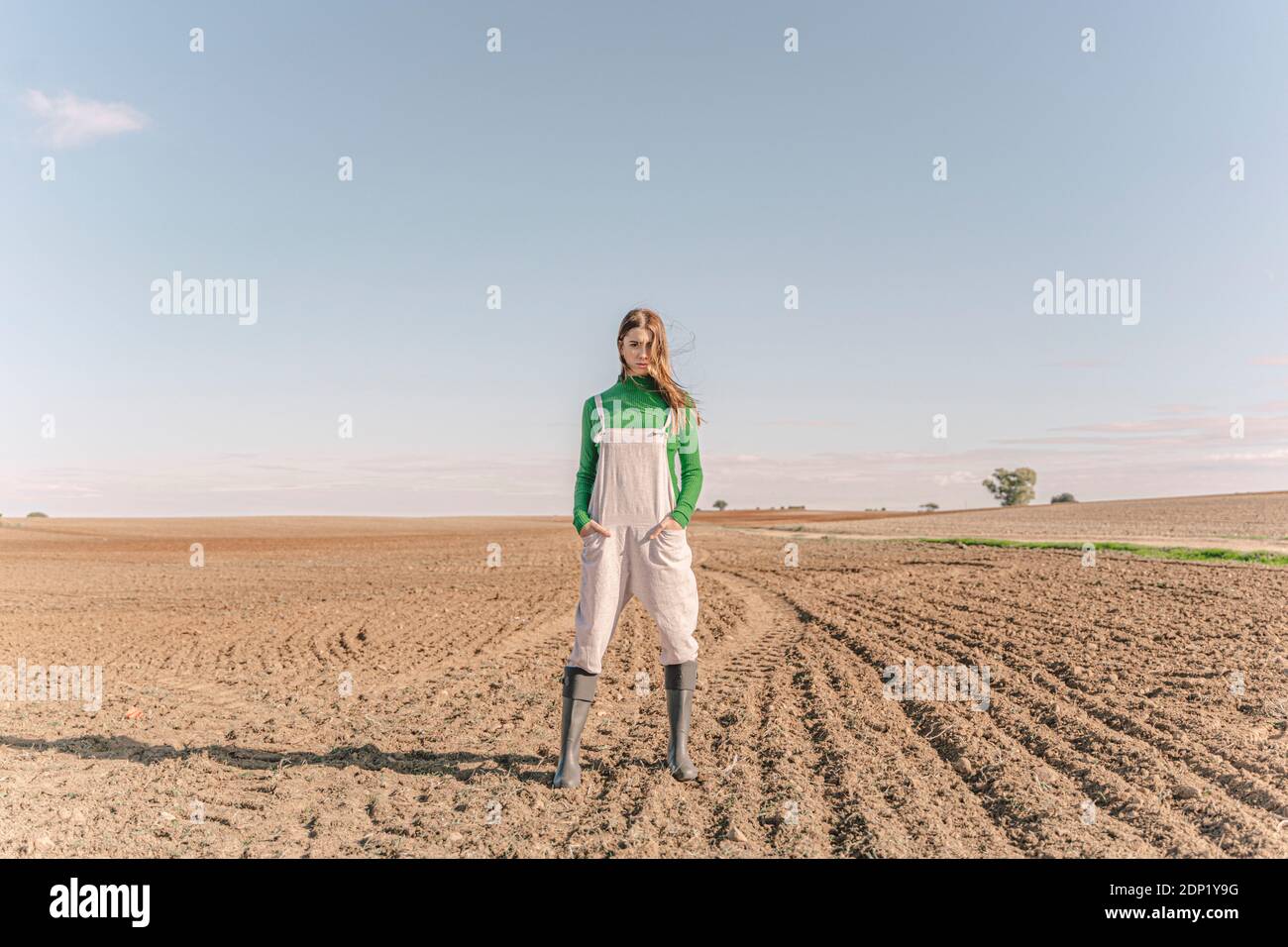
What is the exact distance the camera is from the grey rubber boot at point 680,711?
15.7 feet

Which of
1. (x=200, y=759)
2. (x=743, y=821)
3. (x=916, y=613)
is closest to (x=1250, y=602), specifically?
(x=916, y=613)

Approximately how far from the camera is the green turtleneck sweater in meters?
4.54

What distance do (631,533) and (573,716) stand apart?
1.07m

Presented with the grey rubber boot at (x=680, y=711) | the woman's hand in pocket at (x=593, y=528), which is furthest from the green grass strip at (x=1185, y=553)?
the woman's hand in pocket at (x=593, y=528)

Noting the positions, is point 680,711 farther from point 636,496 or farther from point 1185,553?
point 1185,553

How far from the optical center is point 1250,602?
11617 millimetres

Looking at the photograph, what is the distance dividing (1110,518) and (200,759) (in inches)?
1938

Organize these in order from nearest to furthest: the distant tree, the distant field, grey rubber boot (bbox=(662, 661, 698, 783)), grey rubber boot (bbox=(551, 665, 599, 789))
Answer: grey rubber boot (bbox=(551, 665, 599, 789))
grey rubber boot (bbox=(662, 661, 698, 783))
the distant field
the distant tree

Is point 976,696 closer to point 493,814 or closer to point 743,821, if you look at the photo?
point 743,821

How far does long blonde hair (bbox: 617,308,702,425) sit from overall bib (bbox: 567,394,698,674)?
104 millimetres

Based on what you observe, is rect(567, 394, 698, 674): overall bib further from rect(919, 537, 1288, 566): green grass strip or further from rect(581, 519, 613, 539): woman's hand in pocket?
rect(919, 537, 1288, 566): green grass strip

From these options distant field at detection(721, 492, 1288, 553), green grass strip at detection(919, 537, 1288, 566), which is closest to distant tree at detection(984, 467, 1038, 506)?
distant field at detection(721, 492, 1288, 553)

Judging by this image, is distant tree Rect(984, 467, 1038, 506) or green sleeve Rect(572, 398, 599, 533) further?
distant tree Rect(984, 467, 1038, 506)
